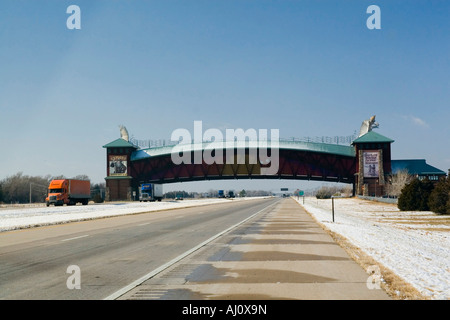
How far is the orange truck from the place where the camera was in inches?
2672

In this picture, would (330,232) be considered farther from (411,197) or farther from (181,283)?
(411,197)

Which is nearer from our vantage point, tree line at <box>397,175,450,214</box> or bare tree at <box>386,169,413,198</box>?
tree line at <box>397,175,450,214</box>

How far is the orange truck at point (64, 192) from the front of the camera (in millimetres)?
67875

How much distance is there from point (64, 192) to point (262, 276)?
2543 inches

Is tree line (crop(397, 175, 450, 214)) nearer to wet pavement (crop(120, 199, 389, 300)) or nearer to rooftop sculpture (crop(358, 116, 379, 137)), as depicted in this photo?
wet pavement (crop(120, 199, 389, 300))

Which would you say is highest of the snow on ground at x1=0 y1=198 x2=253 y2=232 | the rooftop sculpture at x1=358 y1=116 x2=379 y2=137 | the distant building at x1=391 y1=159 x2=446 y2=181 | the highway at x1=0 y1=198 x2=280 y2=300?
the rooftop sculpture at x1=358 y1=116 x2=379 y2=137

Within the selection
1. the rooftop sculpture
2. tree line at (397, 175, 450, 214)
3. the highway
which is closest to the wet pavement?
the highway

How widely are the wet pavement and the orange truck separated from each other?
58009 mm

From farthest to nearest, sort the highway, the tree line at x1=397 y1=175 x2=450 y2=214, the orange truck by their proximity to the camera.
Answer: the orange truck
the tree line at x1=397 y1=175 x2=450 y2=214
the highway

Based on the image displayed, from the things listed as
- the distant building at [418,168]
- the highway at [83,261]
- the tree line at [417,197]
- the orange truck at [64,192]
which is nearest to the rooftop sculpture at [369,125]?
the distant building at [418,168]

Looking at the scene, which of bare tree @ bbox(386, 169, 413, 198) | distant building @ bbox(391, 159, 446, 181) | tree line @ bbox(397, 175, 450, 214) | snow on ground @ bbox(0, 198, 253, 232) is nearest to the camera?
snow on ground @ bbox(0, 198, 253, 232)

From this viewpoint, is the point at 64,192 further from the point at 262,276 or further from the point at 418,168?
the point at 418,168

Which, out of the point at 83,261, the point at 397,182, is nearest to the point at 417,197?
the point at 397,182

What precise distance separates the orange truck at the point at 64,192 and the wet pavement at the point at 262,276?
190 ft
